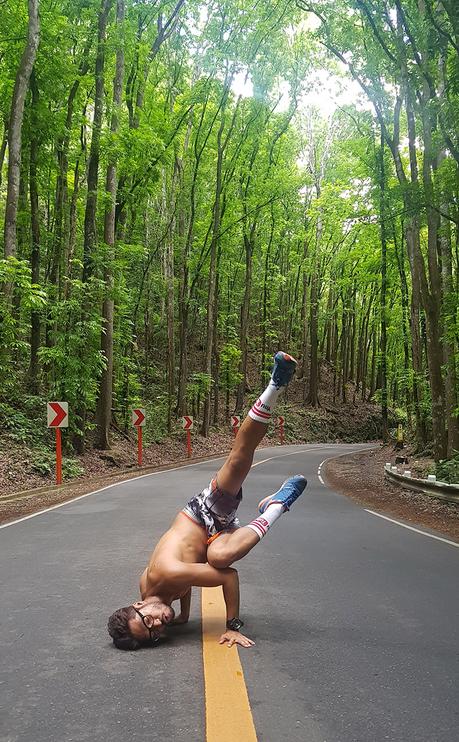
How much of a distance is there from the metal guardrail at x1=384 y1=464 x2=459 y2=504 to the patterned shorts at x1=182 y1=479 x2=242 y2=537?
29.3 ft

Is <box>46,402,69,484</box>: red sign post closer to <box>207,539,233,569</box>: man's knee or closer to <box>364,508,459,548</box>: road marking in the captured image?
<box>364,508,459,548</box>: road marking

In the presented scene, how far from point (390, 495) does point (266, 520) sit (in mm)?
11027

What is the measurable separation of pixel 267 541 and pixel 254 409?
405 centimetres

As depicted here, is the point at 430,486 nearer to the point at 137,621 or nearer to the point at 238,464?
the point at 238,464

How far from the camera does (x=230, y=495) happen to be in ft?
13.6

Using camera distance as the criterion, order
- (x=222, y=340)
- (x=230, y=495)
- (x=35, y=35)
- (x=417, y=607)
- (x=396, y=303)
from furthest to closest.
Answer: (x=222, y=340)
(x=396, y=303)
(x=35, y=35)
(x=417, y=607)
(x=230, y=495)

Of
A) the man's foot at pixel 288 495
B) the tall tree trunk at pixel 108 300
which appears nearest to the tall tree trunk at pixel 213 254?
the tall tree trunk at pixel 108 300

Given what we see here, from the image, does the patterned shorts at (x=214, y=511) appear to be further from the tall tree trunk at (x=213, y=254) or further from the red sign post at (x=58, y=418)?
the tall tree trunk at (x=213, y=254)

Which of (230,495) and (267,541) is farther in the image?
(267,541)

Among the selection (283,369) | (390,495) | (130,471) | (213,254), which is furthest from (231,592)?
(213,254)

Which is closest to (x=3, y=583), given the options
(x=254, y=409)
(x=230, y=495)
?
(x=230, y=495)

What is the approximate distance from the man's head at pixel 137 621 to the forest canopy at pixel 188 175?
1015 centimetres

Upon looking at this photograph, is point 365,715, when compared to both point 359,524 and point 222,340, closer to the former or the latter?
point 359,524

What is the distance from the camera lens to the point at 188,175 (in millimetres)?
30688
